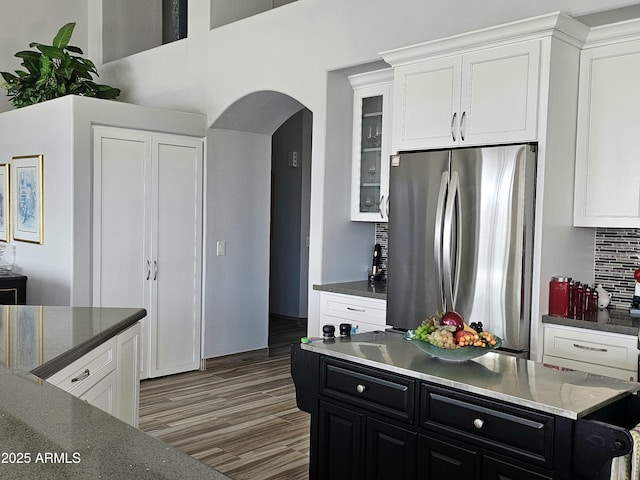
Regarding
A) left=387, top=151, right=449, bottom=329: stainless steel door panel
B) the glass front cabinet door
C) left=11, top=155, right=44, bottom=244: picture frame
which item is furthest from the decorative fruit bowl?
left=11, top=155, right=44, bottom=244: picture frame

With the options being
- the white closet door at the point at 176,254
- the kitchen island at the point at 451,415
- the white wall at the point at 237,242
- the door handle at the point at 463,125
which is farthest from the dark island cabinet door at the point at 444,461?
the white wall at the point at 237,242

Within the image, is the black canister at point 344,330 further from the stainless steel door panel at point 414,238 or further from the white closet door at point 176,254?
the white closet door at point 176,254

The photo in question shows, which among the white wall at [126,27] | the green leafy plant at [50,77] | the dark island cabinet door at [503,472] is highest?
the white wall at [126,27]

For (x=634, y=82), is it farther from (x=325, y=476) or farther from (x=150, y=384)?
(x=150, y=384)

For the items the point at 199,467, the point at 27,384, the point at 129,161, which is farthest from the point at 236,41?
the point at 199,467

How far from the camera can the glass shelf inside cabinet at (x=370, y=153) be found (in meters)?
4.81

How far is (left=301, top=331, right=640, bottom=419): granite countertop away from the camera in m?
2.06

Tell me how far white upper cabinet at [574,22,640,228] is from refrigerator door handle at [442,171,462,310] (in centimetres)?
67

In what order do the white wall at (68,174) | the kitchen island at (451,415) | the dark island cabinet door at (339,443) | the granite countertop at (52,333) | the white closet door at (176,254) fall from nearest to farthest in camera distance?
1. the kitchen island at (451,415)
2. the granite countertop at (52,333)
3. the dark island cabinet door at (339,443)
4. the white wall at (68,174)
5. the white closet door at (176,254)

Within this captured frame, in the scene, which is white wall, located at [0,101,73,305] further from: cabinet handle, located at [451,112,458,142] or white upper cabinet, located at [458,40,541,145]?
white upper cabinet, located at [458,40,541,145]

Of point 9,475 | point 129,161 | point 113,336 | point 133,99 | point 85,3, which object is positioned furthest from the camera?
point 85,3

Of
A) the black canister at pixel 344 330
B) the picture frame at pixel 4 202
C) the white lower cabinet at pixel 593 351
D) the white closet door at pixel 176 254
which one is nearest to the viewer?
the black canister at pixel 344 330

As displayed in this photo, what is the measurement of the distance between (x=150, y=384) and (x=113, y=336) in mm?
2690

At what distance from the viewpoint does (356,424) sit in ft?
8.54
